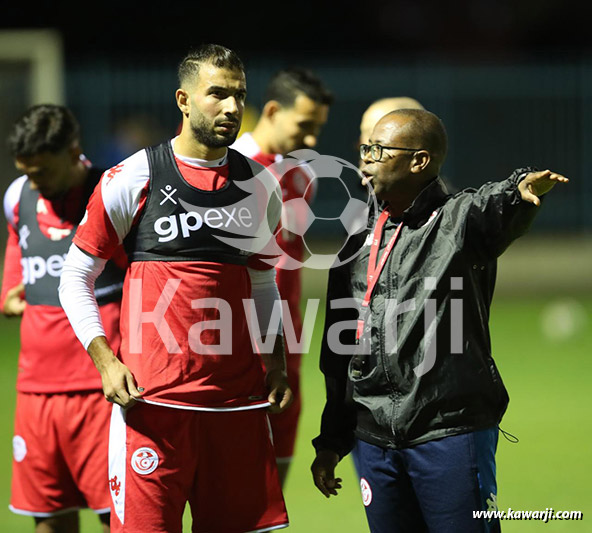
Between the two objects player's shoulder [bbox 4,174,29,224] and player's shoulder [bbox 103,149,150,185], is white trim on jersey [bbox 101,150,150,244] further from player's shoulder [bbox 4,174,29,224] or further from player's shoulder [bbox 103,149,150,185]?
player's shoulder [bbox 4,174,29,224]

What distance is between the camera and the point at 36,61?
60.5 feet

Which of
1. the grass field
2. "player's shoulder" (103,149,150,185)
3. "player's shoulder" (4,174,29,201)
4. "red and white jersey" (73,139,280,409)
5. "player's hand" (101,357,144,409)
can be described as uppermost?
"player's shoulder" (4,174,29,201)

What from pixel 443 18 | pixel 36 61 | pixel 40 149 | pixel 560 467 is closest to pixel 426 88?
pixel 443 18

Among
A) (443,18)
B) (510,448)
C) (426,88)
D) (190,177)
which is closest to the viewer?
(190,177)

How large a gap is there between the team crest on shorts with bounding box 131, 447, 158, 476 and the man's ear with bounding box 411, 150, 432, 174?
1.50 m

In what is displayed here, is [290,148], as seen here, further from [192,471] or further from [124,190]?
[192,471]

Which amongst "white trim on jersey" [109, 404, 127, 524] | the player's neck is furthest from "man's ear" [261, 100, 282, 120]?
"white trim on jersey" [109, 404, 127, 524]

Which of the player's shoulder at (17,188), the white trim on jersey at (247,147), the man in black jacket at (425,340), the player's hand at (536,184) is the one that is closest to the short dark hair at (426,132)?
the man in black jacket at (425,340)

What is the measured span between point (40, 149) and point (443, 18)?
20859 millimetres

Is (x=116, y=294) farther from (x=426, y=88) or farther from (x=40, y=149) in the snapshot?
(x=426, y=88)

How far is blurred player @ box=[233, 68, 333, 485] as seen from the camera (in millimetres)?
6219

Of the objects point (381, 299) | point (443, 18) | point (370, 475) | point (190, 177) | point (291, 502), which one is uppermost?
point (443, 18)

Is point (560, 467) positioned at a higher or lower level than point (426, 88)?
lower

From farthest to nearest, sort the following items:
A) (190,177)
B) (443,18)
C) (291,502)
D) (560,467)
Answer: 1. (443,18)
2. (560,467)
3. (291,502)
4. (190,177)
